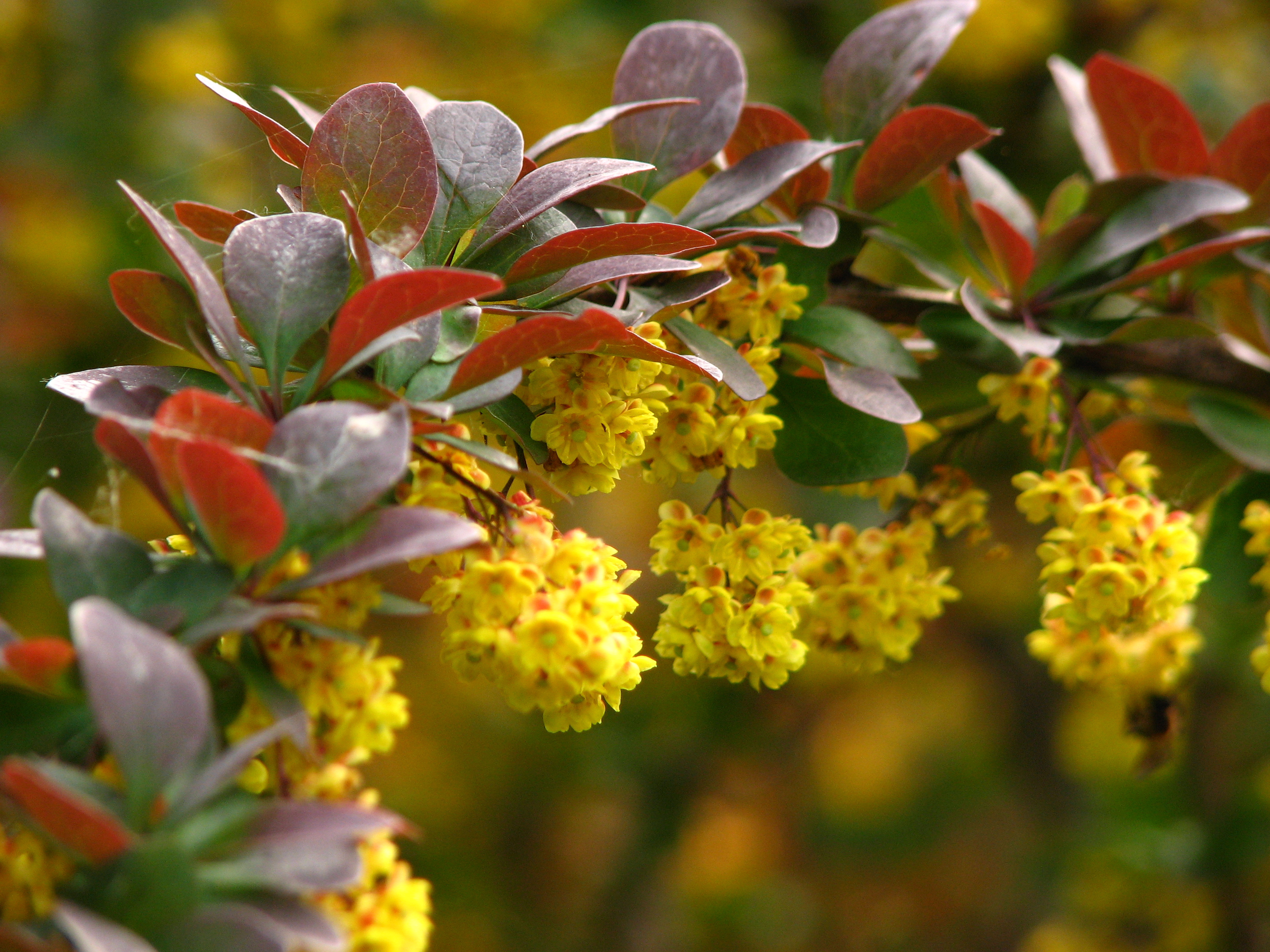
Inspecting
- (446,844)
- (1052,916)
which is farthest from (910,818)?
(446,844)

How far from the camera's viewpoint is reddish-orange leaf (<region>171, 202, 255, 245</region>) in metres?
0.67

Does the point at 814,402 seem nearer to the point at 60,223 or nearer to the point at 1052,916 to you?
the point at 60,223

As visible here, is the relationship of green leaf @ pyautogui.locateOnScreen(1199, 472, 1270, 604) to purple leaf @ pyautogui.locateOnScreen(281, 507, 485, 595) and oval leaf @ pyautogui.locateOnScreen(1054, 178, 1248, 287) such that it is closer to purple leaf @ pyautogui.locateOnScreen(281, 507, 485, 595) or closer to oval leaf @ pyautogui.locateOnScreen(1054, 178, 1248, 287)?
oval leaf @ pyautogui.locateOnScreen(1054, 178, 1248, 287)

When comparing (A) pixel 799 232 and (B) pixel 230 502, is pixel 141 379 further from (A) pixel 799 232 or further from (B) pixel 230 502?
(A) pixel 799 232

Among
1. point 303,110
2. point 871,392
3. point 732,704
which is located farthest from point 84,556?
point 732,704

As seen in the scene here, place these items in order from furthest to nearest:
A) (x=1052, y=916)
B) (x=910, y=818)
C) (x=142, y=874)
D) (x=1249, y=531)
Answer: (x=910, y=818) < (x=1052, y=916) < (x=1249, y=531) < (x=142, y=874)

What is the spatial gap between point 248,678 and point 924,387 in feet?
2.40

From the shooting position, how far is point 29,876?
18.5 inches

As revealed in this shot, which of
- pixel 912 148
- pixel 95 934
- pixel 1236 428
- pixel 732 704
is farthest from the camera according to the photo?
pixel 732 704

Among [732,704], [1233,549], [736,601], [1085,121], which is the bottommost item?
[732,704]

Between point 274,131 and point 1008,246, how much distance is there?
59cm

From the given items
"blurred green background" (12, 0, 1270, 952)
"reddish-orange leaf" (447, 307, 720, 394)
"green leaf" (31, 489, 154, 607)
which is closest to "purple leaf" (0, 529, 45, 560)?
"green leaf" (31, 489, 154, 607)

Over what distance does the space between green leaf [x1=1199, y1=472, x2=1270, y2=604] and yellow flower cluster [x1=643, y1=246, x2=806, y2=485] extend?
462mm

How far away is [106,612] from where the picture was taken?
0.45 m
